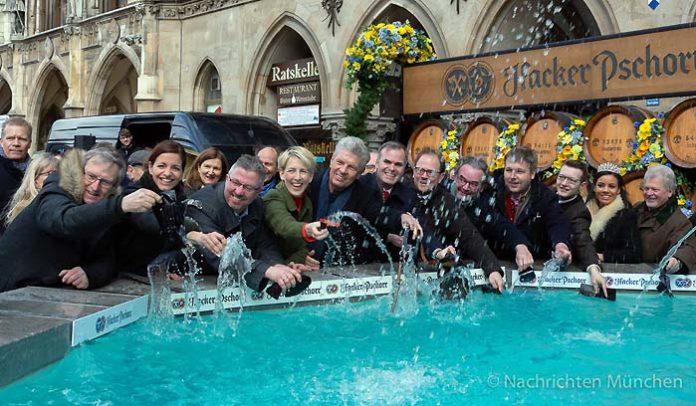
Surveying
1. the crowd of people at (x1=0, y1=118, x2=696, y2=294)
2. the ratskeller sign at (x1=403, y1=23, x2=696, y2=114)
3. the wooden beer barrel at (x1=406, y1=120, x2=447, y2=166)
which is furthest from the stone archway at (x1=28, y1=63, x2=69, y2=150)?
the crowd of people at (x1=0, y1=118, x2=696, y2=294)

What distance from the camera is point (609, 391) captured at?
10.6 feet

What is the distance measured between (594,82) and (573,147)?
0.85m

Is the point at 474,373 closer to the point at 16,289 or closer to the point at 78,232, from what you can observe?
the point at 78,232

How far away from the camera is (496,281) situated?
17.5 feet

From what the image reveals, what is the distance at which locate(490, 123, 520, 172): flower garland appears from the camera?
8773mm

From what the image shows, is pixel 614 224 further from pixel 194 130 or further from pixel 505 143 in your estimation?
pixel 194 130

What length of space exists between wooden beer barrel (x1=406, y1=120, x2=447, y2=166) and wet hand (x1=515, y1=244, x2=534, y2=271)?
4304 millimetres

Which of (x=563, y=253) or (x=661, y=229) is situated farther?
(x=661, y=229)

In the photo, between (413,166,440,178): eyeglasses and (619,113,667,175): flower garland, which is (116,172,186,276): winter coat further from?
(619,113,667,175): flower garland

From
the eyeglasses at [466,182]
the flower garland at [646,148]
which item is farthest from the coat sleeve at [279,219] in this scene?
the flower garland at [646,148]

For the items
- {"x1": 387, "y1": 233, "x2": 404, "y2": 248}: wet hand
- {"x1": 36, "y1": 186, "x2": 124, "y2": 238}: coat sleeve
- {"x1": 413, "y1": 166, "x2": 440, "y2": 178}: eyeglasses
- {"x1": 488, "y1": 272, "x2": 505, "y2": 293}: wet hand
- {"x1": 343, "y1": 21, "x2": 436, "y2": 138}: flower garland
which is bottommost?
{"x1": 488, "y1": 272, "x2": 505, "y2": 293}: wet hand

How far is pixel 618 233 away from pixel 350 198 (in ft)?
7.21

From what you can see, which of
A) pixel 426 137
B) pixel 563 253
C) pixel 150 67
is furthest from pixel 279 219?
pixel 150 67

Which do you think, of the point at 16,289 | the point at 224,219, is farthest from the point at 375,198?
the point at 16,289
